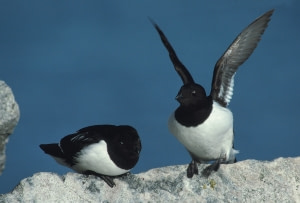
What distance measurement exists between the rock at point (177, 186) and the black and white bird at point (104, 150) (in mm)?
111

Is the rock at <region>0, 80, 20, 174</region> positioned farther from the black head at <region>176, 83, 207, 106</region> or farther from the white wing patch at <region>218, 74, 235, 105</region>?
the white wing patch at <region>218, 74, 235, 105</region>

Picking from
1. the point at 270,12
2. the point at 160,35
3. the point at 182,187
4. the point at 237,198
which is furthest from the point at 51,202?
the point at 270,12

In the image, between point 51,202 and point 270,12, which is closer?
point 51,202

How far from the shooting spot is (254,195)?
15.9 feet

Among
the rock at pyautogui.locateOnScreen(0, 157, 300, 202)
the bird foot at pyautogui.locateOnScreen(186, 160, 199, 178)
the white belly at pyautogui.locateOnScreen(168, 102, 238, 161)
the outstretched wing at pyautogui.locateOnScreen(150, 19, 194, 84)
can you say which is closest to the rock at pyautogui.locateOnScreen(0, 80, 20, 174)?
the rock at pyautogui.locateOnScreen(0, 157, 300, 202)

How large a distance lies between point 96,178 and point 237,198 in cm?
112

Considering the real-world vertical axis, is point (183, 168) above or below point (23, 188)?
below

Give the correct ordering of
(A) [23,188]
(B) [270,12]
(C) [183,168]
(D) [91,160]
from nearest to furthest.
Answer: (A) [23,188] → (D) [91,160] → (C) [183,168] → (B) [270,12]

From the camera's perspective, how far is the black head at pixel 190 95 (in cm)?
515

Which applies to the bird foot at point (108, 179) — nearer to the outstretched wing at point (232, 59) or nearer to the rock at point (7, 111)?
the rock at point (7, 111)

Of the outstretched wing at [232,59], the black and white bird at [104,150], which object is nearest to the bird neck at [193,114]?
the outstretched wing at [232,59]

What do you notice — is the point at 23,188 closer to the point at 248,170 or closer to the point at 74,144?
the point at 74,144

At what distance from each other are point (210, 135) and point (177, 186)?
2.36ft

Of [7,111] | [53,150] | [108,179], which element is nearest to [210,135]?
[108,179]
